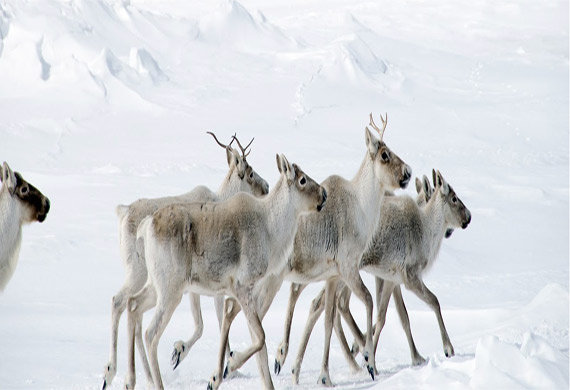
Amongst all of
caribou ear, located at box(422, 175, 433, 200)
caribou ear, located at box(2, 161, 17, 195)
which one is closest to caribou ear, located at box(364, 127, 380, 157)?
caribou ear, located at box(422, 175, 433, 200)

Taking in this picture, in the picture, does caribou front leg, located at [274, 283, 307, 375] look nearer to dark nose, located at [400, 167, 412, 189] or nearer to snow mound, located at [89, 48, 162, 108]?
dark nose, located at [400, 167, 412, 189]

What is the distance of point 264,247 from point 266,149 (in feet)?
128

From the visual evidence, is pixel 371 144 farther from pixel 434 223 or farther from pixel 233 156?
pixel 233 156

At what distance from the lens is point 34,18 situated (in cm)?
5628

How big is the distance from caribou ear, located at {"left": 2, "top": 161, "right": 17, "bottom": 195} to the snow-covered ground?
9.57 ft

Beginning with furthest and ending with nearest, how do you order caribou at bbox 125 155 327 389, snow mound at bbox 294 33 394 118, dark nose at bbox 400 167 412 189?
snow mound at bbox 294 33 394 118 → dark nose at bbox 400 167 412 189 → caribou at bbox 125 155 327 389

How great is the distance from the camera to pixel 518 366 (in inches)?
298

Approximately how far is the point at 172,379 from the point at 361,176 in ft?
11.3

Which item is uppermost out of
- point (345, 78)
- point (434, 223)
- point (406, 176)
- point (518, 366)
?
point (518, 366)

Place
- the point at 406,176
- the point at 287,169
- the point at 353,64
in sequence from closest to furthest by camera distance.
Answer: the point at 287,169 → the point at 406,176 → the point at 353,64

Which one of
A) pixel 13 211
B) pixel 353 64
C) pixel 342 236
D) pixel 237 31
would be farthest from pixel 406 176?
pixel 237 31

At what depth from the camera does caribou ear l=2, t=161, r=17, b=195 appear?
9.45 m

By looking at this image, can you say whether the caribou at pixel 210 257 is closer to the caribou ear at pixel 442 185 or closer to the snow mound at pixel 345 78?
the caribou ear at pixel 442 185

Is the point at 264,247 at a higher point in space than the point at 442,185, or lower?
higher
